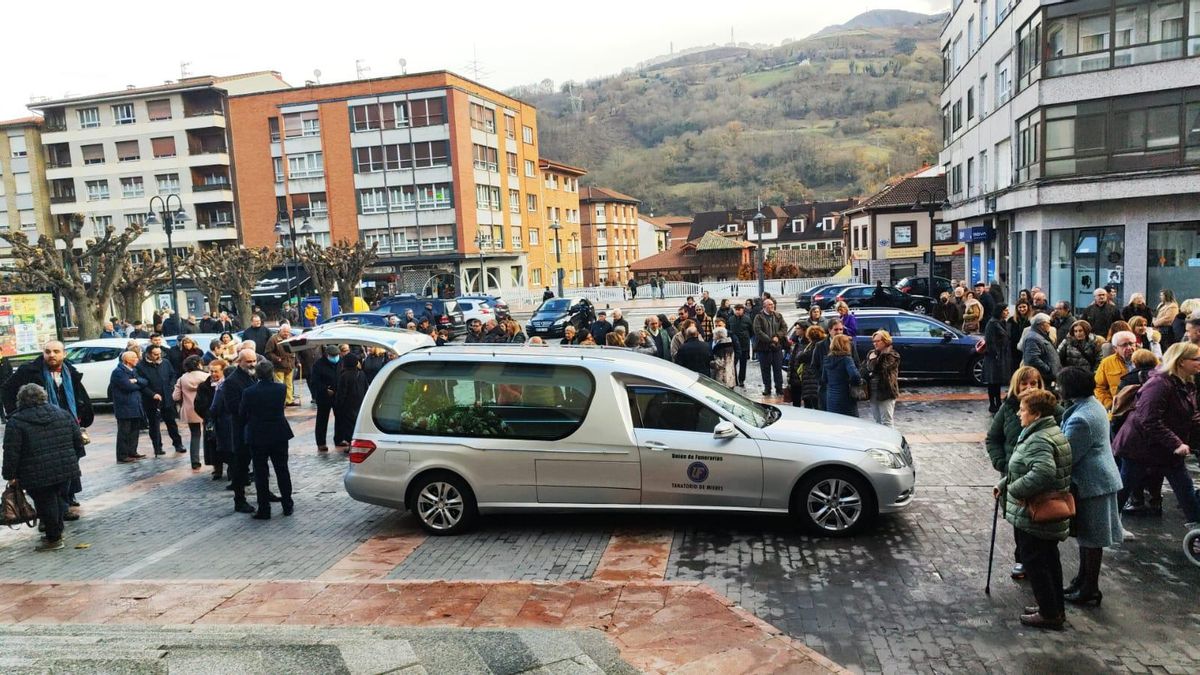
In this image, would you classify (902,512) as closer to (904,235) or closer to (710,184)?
(904,235)

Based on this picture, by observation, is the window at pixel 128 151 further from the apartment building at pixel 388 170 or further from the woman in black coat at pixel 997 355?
the woman in black coat at pixel 997 355

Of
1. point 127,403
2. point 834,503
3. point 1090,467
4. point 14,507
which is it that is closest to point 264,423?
point 14,507

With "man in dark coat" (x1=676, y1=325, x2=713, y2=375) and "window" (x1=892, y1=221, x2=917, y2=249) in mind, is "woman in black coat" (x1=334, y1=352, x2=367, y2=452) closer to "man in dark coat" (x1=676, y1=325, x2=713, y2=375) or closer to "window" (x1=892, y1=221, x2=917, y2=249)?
"man in dark coat" (x1=676, y1=325, x2=713, y2=375)

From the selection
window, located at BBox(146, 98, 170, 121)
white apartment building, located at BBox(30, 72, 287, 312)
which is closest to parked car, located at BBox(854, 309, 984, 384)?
white apartment building, located at BBox(30, 72, 287, 312)

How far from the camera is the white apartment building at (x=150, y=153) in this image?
56.8 meters

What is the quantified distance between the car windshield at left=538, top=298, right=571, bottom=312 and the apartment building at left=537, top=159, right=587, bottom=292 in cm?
3006

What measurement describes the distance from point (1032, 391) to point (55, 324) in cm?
2206

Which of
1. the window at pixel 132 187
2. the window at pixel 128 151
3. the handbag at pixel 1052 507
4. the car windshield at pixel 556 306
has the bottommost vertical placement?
the handbag at pixel 1052 507

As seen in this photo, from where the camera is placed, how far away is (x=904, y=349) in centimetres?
1527

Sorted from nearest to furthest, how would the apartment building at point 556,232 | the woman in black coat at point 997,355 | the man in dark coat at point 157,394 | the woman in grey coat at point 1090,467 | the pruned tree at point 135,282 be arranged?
1. the woman in grey coat at point 1090,467
2. the woman in black coat at point 997,355
3. the man in dark coat at point 157,394
4. the pruned tree at point 135,282
5. the apartment building at point 556,232

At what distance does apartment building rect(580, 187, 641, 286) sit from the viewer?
283ft

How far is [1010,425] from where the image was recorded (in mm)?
6199

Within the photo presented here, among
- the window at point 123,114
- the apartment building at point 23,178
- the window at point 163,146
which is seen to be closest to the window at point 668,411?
the window at point 163,146

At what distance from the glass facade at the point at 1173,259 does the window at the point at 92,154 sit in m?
65.1
